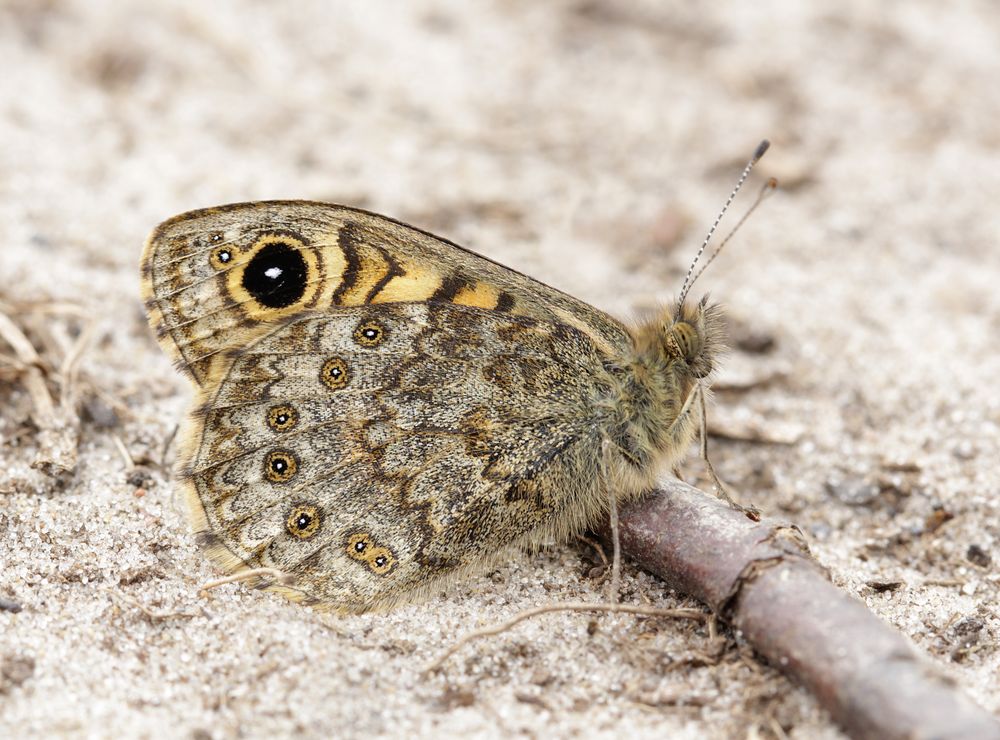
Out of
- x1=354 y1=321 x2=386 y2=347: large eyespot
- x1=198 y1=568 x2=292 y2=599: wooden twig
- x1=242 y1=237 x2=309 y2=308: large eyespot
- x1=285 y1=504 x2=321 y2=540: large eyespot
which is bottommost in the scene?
x1=198 y1=568 x2=292 y2=599: wooden twig

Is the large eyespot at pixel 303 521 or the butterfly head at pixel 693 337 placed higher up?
the butterfly head at pixel 693 337

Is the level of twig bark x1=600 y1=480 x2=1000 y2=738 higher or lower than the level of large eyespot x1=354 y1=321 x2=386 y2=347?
lower

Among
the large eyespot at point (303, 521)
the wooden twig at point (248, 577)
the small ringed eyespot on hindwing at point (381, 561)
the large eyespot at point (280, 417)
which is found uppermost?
the large eyespot at point (280, 417)

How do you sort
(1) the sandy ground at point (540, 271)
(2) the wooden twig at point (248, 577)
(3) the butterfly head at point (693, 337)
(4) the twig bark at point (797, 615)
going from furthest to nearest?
(3) the butterfly head at point (693, 337)
(2) the wooden twig at point (248, 577)
(1) the sandy ground at point (540, 271)
(4) the twig bark at point (797, 615)

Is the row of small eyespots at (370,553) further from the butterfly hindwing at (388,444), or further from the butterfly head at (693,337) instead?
the butterfly head at (693,337)

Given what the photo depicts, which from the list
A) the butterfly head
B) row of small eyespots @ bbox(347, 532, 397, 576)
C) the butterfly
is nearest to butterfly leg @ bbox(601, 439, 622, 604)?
the butterfly

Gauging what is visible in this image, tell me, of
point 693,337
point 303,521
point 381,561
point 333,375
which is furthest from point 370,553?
point 693,337

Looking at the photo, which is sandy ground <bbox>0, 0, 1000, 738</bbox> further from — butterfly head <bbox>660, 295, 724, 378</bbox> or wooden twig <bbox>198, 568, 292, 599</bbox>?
butterfly head <bbox>660, 295, 724, 378</bbox>

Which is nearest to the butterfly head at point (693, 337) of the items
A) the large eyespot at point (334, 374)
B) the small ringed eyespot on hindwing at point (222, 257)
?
the large eyespot at point (334, 374)
